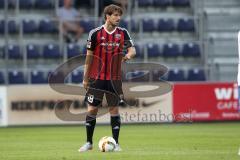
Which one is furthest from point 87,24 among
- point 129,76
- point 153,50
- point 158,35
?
point 129,76

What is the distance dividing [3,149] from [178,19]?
→ 13.6 metres

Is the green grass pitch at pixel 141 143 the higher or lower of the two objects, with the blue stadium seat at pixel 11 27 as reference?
lower

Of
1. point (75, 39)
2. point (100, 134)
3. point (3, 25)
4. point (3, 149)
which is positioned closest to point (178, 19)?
point (75, 39)

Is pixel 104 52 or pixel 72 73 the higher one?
pixel 104 52

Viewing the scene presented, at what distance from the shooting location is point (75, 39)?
80.2 feet

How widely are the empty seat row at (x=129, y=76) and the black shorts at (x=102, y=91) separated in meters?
9.14

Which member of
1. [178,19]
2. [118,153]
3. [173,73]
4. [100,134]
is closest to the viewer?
[118,153]

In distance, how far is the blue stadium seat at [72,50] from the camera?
23953 millimetres

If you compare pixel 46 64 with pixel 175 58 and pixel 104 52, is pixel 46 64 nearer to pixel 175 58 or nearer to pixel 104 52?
pixel 175 58

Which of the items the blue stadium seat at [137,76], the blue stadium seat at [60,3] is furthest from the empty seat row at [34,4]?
the blue stadium seat at [137,76]

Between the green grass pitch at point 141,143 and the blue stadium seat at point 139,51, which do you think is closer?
the green grass pitch at point 141,143

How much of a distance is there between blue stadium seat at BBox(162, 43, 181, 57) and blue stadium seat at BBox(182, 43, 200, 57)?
0.26m

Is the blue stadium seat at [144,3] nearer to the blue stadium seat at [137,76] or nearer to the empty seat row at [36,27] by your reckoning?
the empty seat row at [36,27]

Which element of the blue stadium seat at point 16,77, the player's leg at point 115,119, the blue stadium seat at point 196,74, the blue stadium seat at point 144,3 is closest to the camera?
the player's leg at point 115,119
